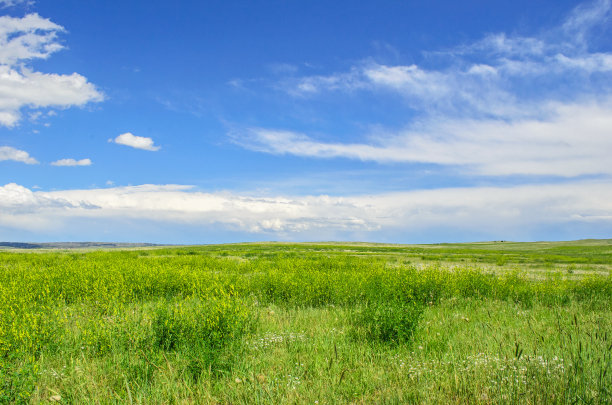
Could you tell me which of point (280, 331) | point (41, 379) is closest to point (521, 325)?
point (280, 331)

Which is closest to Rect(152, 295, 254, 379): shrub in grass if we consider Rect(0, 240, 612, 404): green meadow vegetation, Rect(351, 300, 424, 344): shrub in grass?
Rect(0, 240, 612, 404): green meadow vegetation

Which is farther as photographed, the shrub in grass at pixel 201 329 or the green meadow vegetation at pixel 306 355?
the shrub in grass at pixel 201 329

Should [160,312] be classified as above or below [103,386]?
above

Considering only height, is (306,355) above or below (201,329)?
below

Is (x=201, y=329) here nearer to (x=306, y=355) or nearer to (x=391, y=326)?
(x=306, y=355)

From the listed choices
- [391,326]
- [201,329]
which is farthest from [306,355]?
[201,329]

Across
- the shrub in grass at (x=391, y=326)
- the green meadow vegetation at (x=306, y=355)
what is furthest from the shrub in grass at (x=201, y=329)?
the shrub in grass at (x=391, y=326)

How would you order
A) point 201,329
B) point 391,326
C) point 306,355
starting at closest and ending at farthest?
1. point 306,355
2. point 201,329
3. point 391,326

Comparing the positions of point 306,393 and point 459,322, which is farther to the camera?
point 459,322

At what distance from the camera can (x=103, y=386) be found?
4.22 meters

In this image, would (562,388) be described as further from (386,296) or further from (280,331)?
(386,296)

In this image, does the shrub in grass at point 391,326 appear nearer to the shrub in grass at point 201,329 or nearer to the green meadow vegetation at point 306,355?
the green meadow vegetation at point 306,355

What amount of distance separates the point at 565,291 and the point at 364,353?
10.7 m

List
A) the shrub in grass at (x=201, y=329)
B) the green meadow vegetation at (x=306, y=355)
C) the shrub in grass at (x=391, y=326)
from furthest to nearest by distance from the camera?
the shrub in grass at (x=391, y=326) < the shrub in grass at (x=201, y=329) < the green meadow vegetation at (x=306, y=355)
